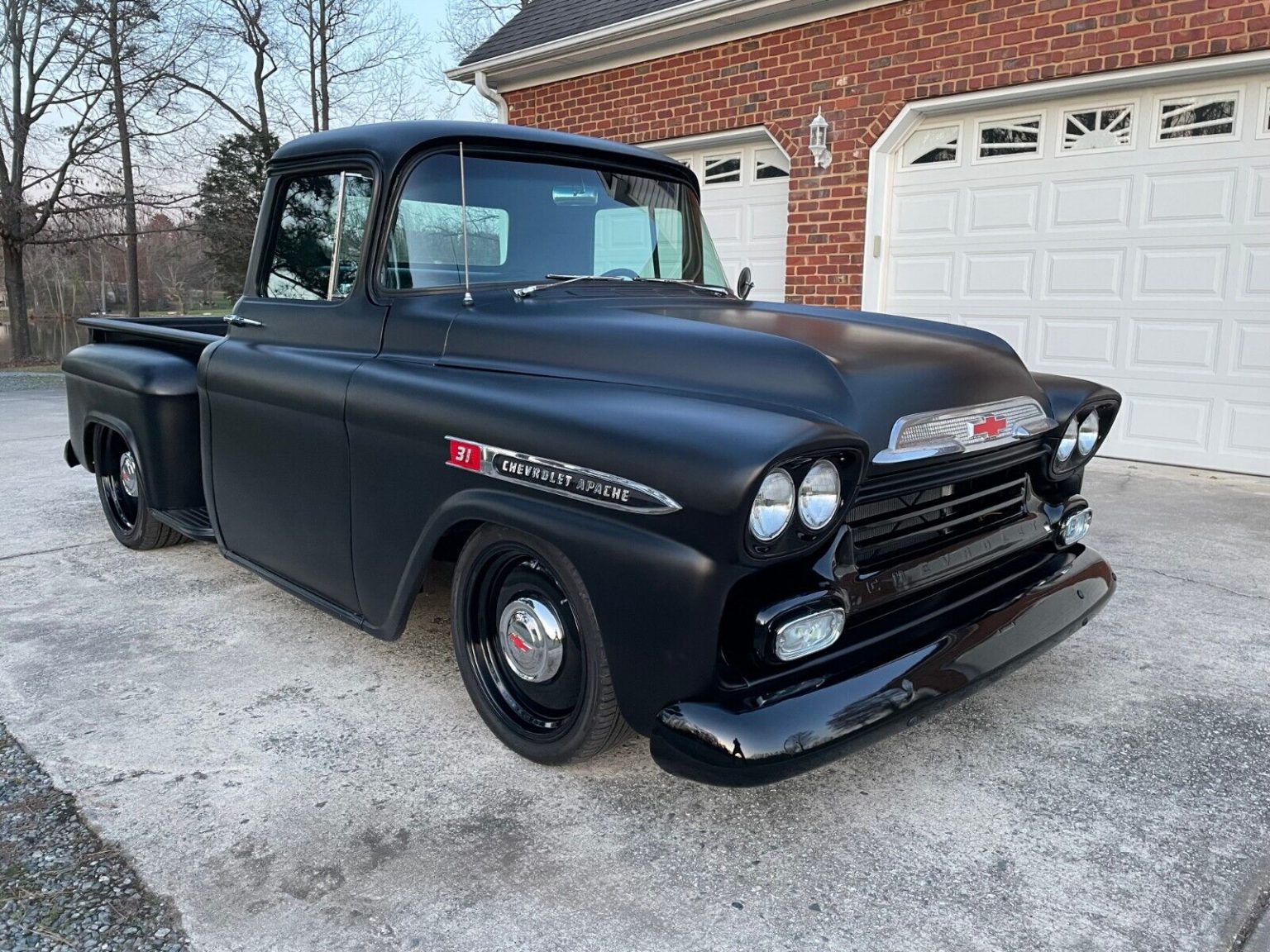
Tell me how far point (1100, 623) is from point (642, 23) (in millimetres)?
6726

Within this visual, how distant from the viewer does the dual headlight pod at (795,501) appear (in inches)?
74.5

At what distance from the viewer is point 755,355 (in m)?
2.33

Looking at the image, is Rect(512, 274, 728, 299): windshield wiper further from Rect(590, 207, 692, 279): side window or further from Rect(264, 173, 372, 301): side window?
Rect(264, 173, 372, 301): side window

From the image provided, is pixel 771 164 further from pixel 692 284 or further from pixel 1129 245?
pixel 692 284

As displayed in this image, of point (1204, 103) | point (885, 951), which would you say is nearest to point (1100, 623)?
point (885, 951)

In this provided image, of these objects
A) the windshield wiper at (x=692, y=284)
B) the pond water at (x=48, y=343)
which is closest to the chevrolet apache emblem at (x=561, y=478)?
the windshield wiper at (x=692, y=284)

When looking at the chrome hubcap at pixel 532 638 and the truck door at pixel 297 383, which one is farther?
the truck door at pixel 297 383

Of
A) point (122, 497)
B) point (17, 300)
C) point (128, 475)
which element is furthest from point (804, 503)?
point (17, 300)

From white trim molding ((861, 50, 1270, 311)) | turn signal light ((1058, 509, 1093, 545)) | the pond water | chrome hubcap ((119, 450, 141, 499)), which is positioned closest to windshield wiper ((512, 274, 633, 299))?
turn signal light ((1058, 509, 1093, 545))

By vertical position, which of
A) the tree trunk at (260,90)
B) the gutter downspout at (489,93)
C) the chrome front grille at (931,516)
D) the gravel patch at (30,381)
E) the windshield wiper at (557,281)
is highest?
the tree trunk at (260,90)

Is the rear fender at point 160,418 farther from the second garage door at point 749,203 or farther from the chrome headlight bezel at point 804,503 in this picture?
the second garage door at point 749,203

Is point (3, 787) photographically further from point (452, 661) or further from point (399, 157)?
point (399, 157)

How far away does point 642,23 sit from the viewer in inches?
324

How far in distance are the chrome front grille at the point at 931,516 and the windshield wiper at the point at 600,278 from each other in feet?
3.97
